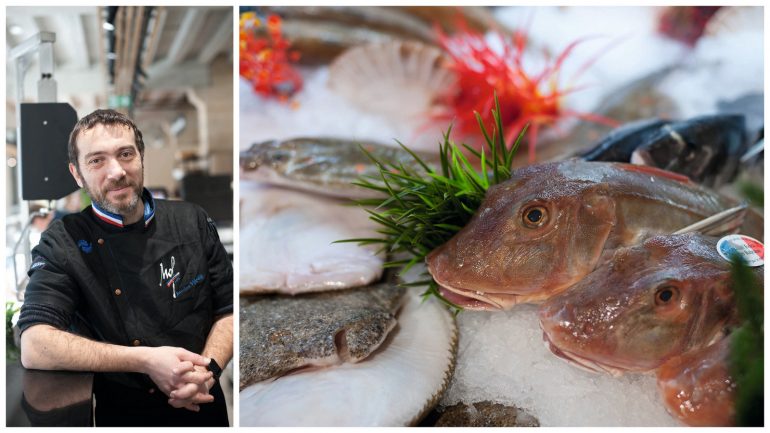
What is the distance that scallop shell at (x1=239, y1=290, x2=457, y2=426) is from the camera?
1.27 m

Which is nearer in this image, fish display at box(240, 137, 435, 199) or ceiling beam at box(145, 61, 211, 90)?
Result: ceiling beam at box(145, 61, 211, 90)

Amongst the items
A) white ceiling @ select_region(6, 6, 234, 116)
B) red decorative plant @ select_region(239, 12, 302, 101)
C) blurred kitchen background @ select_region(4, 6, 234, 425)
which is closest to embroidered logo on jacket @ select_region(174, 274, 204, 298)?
blurred kitchen background @ select_region(4, 6, 234, 425)

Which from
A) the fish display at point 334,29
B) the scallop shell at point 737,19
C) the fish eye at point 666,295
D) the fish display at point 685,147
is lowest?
the fish eye at point 666,295

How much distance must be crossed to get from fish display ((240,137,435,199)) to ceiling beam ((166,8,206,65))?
446 millimetres

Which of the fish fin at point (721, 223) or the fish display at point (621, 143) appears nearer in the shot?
the fish fin at point (721, 223)

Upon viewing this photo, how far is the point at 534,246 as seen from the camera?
136 centimetres

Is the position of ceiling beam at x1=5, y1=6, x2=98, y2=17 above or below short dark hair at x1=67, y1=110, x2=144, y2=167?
above

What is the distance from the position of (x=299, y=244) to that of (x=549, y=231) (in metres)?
0.76

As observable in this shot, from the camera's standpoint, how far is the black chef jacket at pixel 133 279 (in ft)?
4.36

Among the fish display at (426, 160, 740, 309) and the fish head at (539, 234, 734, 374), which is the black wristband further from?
the fish head at (539, 234, 734, 374)

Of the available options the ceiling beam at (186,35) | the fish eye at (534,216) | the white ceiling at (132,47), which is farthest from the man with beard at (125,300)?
the fish eye at (534,216)

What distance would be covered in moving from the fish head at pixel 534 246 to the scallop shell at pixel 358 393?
8.3 inches

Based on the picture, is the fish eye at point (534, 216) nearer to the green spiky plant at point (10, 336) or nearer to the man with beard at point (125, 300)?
the man with beard at point (125, 300)

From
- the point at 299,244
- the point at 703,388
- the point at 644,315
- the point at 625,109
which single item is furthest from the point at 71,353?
the point at 625,109
